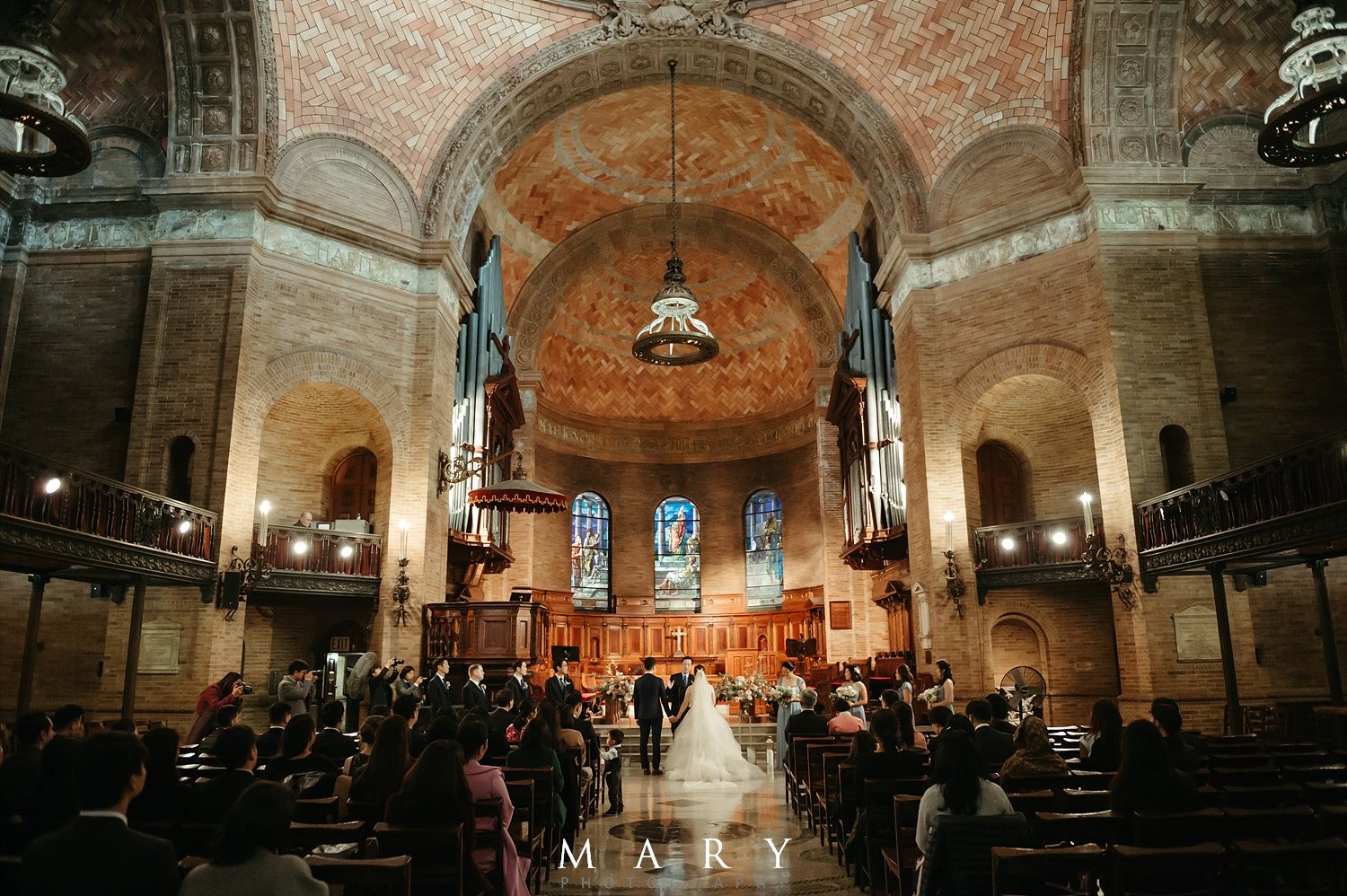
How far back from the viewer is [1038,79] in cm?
1681

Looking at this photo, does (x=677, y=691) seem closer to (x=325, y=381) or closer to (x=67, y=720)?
(x=325, y=381)

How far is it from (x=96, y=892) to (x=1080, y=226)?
16493 mm

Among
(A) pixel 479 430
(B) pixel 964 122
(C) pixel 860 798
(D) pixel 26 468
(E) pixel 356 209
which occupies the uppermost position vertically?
(B) pixel 964 122

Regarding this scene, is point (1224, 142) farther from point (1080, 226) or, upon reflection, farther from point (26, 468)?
point (26, 468)

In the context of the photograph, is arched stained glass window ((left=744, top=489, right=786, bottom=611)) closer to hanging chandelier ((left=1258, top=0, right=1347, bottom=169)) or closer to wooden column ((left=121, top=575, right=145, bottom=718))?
hanging chandelier ((left=1258, top=0, right=1347, bottom=169))

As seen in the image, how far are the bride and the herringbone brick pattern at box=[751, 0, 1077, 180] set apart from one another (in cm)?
1086

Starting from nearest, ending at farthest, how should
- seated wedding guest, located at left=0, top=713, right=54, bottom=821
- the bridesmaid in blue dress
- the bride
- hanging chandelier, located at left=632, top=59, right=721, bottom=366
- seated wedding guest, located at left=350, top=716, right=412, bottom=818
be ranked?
seated wedding guest, located at left=0, top=713, right=54, bottom=821 < seated wedding guest, located at left=350, top=716, right=412, bottom=818 < the bride < the bridesmaid in blue dress < hanging chandelier, located at left=632, top=59, right=721, bottom=366

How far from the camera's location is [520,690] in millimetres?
12617

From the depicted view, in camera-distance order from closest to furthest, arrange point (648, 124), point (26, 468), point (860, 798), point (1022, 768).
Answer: point (1022, 768)
point (860, 798)
point (26, 468)
point (648, 124)

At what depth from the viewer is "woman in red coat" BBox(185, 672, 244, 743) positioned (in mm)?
10312

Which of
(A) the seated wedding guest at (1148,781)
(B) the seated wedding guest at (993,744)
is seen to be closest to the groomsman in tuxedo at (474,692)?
(B) the seated wedding guest at (993,744)

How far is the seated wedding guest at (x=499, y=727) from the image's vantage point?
8320mm

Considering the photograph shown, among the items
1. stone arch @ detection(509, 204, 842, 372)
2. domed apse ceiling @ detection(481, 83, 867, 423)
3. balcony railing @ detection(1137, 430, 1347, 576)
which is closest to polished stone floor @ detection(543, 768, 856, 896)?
balcony railing @ detection(1137, 430, 1347, 576)

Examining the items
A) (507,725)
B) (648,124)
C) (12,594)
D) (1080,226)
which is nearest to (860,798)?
(507,725)
